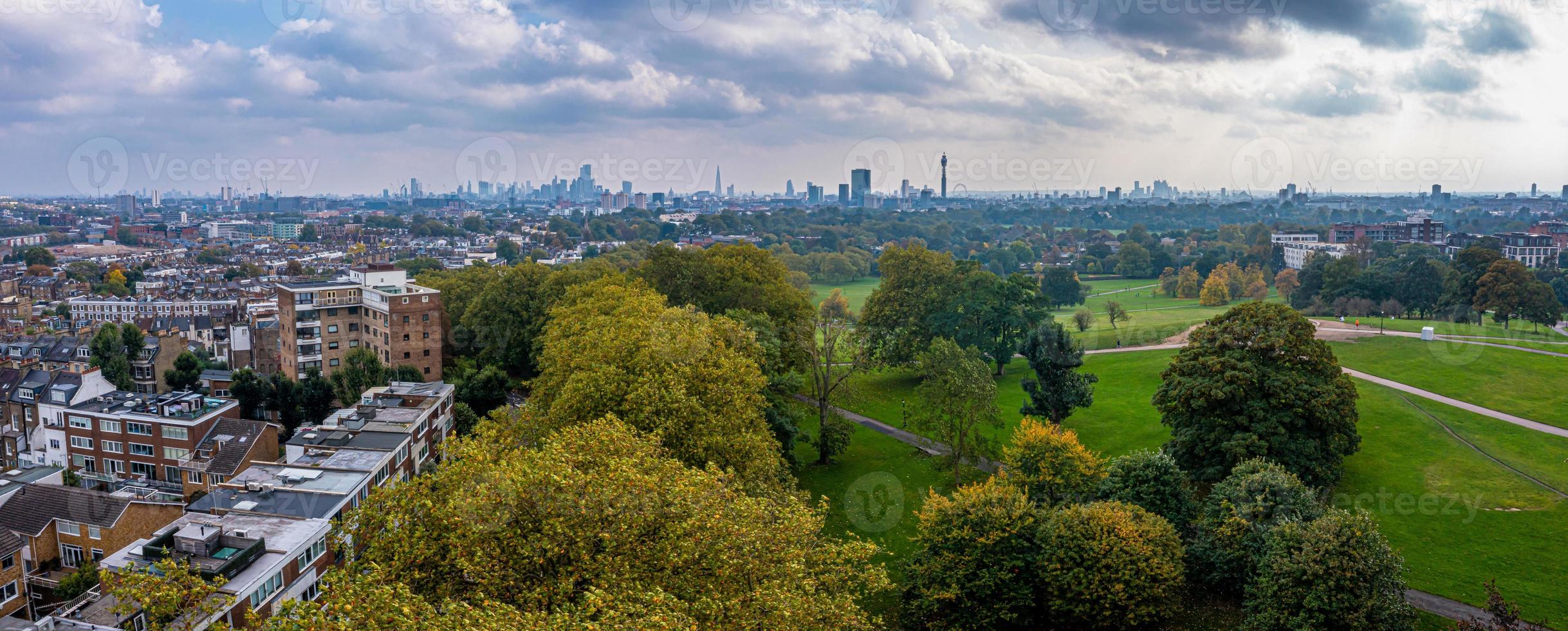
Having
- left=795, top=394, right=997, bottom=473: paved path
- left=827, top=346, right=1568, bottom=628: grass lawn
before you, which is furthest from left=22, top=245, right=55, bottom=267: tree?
left=827, top=346, right=1568, bottom=628: grass lawn

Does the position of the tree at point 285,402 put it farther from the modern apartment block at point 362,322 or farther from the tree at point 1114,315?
the tree at point 1114,315

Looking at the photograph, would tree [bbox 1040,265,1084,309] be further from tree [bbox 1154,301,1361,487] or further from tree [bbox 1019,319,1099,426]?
tree [bbox 1154,301,1361,487]

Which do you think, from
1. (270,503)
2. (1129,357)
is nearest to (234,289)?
(270,503)

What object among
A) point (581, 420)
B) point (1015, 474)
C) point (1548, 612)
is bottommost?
point (1548, 612)

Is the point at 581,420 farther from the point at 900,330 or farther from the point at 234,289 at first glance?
the point at 234,289

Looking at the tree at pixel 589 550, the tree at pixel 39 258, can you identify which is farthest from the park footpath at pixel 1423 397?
the tree at pixel 39 258

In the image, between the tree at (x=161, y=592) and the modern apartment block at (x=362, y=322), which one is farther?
the modern apartment block at (x=362, y=322)
